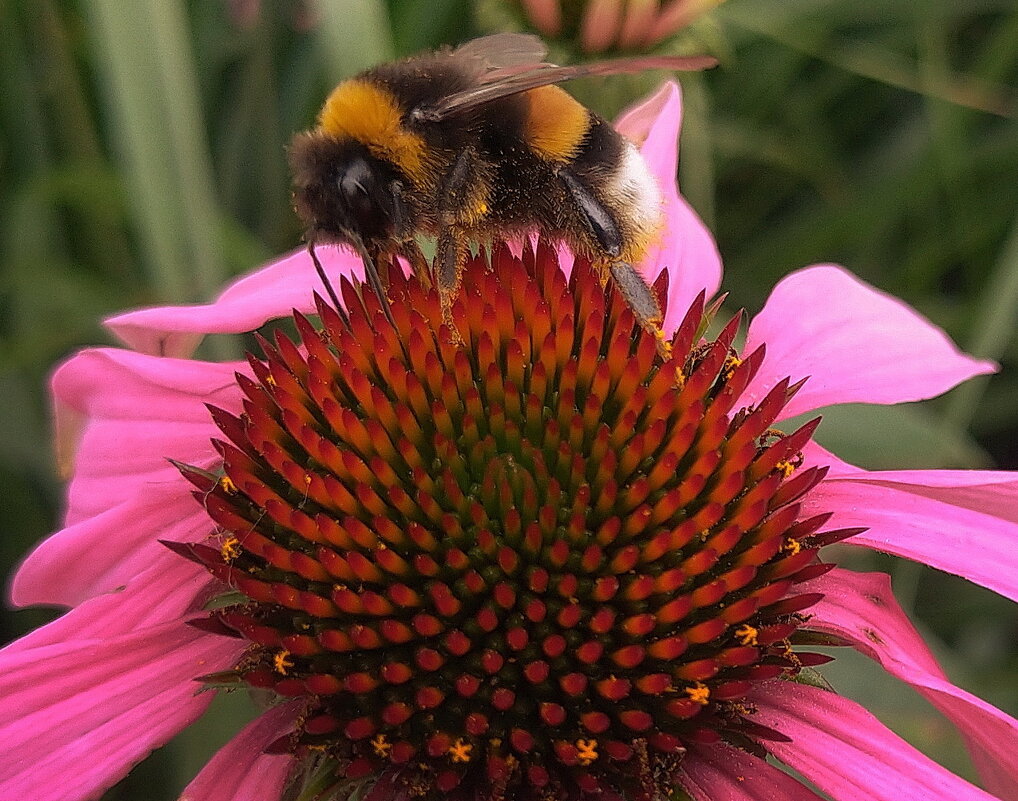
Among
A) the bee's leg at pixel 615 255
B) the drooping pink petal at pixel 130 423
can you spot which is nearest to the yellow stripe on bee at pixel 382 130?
the bee's leg at pixel 615 255

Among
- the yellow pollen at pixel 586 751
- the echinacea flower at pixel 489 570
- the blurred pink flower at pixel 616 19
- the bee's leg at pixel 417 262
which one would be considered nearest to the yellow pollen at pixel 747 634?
the echinacea flower at pixel 489 570

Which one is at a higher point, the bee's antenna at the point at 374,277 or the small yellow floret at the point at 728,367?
the bee's antenna at the point at 374,277

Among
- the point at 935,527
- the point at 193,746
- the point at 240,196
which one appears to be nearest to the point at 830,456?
the point at 935,527

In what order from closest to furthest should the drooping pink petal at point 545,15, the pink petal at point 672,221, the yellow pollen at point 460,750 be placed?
the yellow pollen at point 460,750 → the pink petal at point 672,221 → the drooping pink petal at point 545,15

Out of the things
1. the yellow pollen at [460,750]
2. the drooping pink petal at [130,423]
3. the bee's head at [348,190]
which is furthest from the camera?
the drooping pink petal at [130,423]

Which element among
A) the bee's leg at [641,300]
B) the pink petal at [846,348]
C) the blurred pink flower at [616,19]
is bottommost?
the pink petal at [846,348]

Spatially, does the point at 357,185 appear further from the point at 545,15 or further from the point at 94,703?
the point at 545,15

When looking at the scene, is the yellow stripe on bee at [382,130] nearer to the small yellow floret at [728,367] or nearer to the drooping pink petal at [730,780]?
the small yellow floret at [728,367]

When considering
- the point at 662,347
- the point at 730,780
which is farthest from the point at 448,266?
the point at 730,780

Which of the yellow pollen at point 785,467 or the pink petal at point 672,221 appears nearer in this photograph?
the yellow pollen at point 785,467
